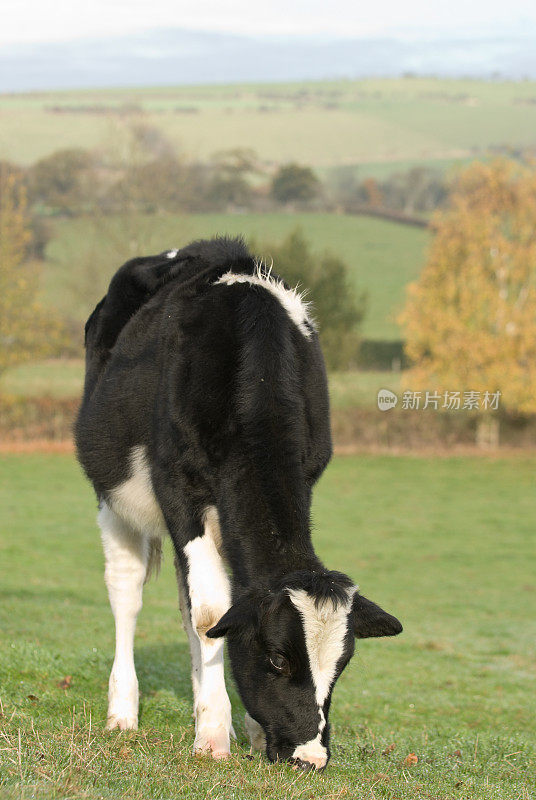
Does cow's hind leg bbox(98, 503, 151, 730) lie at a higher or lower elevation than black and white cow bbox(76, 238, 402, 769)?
lower

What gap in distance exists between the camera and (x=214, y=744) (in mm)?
5367

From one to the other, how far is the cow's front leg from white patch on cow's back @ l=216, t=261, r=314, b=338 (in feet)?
4.50

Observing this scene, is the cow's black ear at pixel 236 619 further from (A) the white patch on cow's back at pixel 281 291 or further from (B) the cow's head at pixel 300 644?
(A) the white patch on cow's back at pixel 281 291

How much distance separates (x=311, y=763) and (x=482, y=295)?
149ft

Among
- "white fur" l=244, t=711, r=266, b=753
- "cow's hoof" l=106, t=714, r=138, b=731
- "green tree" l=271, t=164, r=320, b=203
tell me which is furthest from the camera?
"green tree" l=271, t=164, r=320, b=203

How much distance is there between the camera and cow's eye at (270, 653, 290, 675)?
473 centimetres

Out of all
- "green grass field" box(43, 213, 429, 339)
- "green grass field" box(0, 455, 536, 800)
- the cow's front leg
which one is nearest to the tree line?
"green grass field" box(43, 213, 429, 339)

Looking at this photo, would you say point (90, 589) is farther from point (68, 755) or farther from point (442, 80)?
point (442, 80)

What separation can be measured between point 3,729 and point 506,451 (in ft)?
146

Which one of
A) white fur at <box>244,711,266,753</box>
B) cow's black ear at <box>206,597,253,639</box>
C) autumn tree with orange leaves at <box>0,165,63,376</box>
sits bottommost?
autumn tree with orange leaves at <box>0,165,63,376</box>

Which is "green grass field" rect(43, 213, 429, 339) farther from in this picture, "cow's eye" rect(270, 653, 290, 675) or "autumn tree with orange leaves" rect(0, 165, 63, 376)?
"cow's eye" rect(270, 653, 290, 675)

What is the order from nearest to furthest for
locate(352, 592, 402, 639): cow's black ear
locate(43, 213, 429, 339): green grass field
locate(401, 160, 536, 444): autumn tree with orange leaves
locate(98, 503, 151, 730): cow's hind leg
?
locate(352, 592, 402, 639): cow's black ear → locate(98, 503, 151, 730): cow's hind leg → locate(401, 160, 536, 444): autumn tree with orange leaves → locate(43, 213, 429, 339): green grass field

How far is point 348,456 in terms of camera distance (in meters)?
46.5

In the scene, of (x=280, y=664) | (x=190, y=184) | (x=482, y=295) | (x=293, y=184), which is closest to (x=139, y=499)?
(x=280, y=664)
